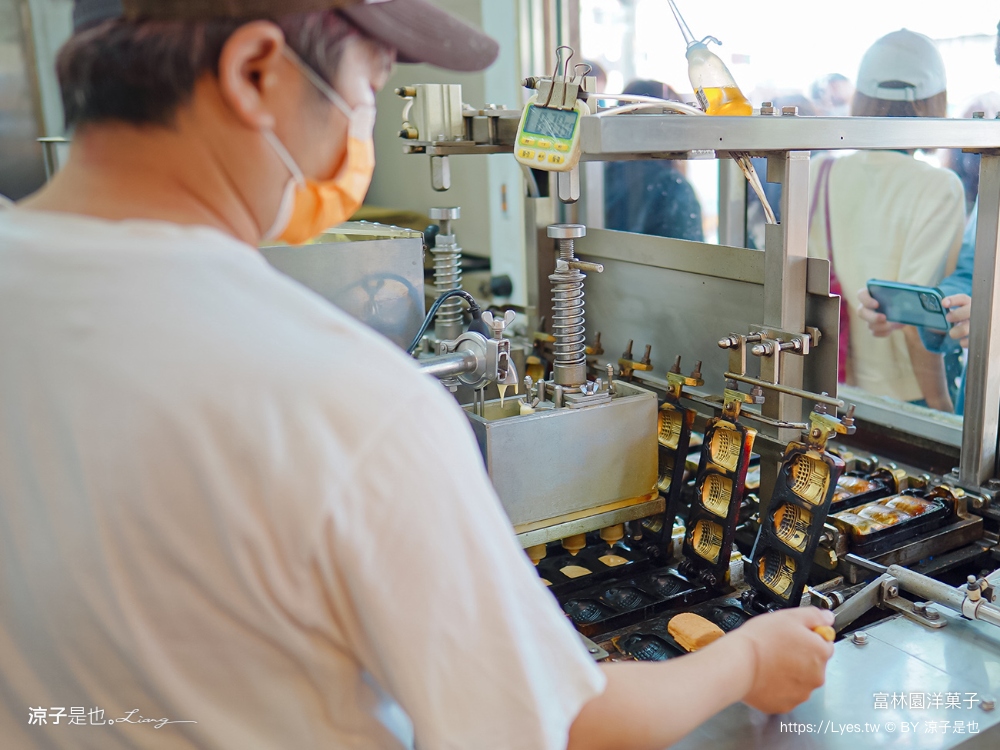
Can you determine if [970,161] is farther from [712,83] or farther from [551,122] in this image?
[551,122]

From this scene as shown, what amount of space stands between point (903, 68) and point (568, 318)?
1.44 meters

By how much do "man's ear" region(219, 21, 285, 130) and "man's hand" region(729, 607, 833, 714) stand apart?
2.01 feet

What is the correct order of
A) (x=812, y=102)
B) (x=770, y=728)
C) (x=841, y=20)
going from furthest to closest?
1. (x=812, y=102)
2. (x=841, y=20)
3. (x=770, y=728)

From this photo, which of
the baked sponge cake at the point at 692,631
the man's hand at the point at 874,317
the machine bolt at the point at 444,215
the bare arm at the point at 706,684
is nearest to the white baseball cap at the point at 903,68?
the man's hand at the point at 874,317

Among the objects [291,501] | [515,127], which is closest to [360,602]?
[291,501]

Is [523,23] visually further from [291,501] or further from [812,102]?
[291,501]

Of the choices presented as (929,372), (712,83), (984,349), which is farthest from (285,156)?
(929,372)

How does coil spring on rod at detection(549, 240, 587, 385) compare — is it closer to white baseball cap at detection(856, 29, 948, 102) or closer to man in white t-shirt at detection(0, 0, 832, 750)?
man in white t-shirt at detection(0, 0, 832, 750)

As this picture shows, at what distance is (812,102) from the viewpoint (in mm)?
2584

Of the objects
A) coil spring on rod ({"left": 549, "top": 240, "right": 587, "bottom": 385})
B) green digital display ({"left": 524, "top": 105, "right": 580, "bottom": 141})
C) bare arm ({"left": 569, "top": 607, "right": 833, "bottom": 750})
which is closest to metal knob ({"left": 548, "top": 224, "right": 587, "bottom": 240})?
coil spring on rod ({"left": 549, "top": 240, "right": 587, "bottom": 385})

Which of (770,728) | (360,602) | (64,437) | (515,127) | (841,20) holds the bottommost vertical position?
(770,728)

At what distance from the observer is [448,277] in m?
1.69

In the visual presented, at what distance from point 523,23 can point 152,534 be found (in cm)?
273

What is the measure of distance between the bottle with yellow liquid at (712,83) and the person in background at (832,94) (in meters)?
1.18
